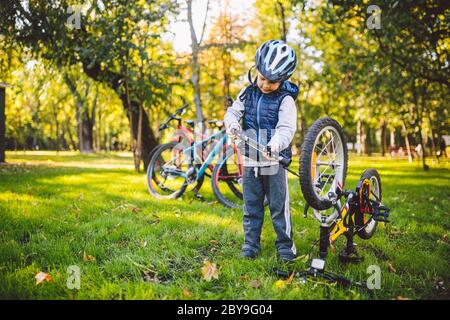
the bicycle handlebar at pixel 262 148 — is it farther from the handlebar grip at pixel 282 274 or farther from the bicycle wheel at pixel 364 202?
the handlebar grip at pixel 282 274

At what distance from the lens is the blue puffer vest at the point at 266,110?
10.2ft

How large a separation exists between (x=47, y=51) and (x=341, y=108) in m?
21.3

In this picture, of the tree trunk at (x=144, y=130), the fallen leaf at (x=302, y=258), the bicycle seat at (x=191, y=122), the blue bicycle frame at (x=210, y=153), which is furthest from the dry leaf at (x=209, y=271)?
the tree trunk at (x=144, y=130)

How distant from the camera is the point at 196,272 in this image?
9.11ft

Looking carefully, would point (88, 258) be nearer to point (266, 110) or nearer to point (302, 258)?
point (302, 258)

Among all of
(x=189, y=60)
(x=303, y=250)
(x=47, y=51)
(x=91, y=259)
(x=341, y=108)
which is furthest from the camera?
(x=341, y=108)

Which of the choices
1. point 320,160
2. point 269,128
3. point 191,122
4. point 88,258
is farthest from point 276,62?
point 191,122

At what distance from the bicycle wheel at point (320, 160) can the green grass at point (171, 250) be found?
639 millimetres

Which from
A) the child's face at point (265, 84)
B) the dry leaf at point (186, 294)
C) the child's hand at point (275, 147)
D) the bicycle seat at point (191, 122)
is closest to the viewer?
the dry leaf at point (186, 294)

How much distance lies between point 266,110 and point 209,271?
4.91 ft

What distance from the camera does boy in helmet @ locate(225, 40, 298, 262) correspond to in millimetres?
2955

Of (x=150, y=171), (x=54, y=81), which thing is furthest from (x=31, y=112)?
(x=150, y=171)

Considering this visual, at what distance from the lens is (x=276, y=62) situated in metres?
2.92
